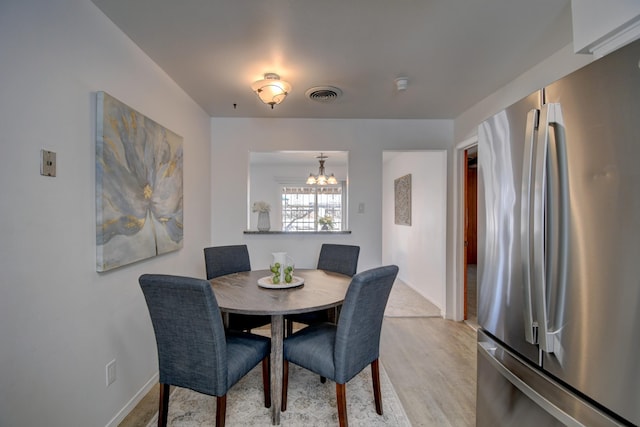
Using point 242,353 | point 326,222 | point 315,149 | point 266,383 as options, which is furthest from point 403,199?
point 242,353

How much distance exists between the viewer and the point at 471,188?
6.25m

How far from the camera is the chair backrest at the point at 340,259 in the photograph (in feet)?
8.41

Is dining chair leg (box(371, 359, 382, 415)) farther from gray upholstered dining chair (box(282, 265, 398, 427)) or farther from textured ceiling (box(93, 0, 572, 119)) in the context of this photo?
textured ceiling (box(93, 0, 572, 119))

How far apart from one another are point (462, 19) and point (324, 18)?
0.78 metres

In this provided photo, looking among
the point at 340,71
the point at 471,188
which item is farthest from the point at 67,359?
the point at 471,188

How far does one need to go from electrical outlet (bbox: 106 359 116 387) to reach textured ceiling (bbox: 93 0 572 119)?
78.1 inches

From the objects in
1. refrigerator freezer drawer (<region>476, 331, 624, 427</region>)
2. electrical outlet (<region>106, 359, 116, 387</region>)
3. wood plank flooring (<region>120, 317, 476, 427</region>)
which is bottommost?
wood plank flooring (<region>120, 317, 476, 427</region>)

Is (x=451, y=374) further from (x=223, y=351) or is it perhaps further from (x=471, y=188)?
(x=471, y=188)

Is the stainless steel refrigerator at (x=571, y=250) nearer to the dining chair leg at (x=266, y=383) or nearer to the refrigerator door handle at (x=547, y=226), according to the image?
the refrigerator door handle at (x=547, y=226)

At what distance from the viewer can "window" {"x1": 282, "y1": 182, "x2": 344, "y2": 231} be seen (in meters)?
6.60

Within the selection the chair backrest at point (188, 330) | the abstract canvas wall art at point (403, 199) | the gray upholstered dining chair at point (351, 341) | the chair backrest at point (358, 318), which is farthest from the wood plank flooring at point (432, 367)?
the abstract canvas wall art at point (403, 199)

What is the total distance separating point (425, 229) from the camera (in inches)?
162

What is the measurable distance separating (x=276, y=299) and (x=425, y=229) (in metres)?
3.00

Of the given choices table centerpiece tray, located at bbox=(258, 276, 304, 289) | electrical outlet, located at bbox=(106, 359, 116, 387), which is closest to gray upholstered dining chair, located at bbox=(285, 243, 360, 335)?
table centerpiece tray, located at bbox=(258, 276, 304, 289)
